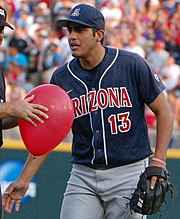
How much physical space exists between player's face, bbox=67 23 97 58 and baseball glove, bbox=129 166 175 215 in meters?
0.91

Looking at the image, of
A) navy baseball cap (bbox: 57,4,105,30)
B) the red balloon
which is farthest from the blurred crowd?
the red balloon

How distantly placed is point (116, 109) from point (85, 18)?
0.66 meters

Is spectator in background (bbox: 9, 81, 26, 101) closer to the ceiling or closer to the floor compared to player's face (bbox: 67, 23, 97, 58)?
closer to the floor

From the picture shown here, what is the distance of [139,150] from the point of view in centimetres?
526

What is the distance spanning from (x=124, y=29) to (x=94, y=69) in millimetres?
8580

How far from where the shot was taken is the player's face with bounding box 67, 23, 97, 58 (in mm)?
5137

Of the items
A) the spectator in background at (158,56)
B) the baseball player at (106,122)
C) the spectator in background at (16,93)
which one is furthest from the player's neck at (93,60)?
the spectator in background at (158,56)

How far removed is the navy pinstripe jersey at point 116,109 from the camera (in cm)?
520

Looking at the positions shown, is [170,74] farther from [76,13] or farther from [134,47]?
[76,13]

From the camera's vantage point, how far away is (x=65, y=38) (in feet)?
44.5

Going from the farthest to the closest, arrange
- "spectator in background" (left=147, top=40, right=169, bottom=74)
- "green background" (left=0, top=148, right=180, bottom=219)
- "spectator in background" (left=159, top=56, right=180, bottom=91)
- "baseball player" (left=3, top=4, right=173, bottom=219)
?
"spectator in background" (left=147, top=40, right=169, bottom=74)
"spectator in background" (left=159, top=56, right=180, bottom=91)
"green background" (left=0, top=148, right=180, bottom=219)
"baseball player" (left=3, top=4, right=173, bottom=219)


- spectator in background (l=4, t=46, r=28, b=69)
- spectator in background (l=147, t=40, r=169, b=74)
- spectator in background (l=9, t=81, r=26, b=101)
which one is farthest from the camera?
spectator in background (l=4, t=46, r=28, b=69)

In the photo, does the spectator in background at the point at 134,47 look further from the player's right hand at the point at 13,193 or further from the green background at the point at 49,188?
the player's right hand at the point at 13,193

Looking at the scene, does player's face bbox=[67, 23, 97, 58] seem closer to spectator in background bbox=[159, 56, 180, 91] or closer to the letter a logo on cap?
the letter a logo on cap
